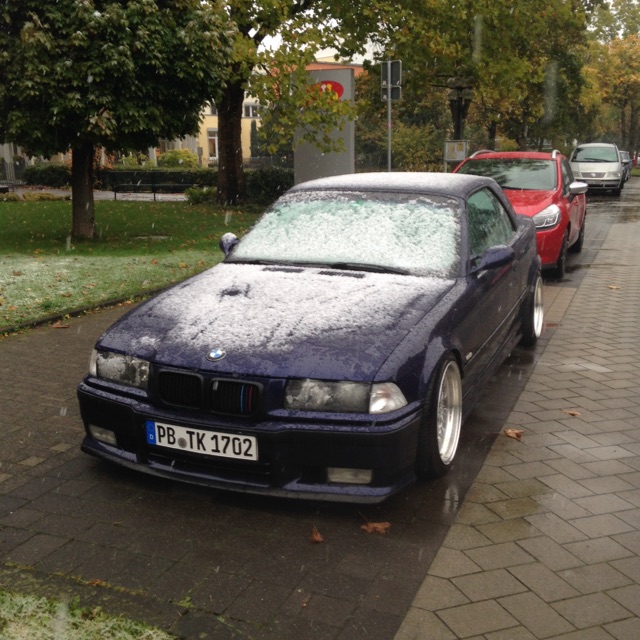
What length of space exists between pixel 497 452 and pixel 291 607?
6.84ft

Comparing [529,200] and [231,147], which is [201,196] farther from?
[529,200]

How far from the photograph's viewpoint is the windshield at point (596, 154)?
30.4 meters

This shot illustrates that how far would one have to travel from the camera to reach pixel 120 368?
13.7 ft

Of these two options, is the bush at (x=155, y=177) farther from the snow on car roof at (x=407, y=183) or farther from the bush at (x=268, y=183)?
the snow on car roof at (x=407, y=183)

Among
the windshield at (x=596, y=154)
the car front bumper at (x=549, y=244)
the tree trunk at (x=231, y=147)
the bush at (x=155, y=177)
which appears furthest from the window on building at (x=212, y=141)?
the car front bumper at (x=549, y=244)

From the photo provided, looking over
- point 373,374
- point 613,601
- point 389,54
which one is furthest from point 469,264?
point 389,54

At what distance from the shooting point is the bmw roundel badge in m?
3.89

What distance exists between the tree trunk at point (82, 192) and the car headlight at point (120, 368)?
36.1 feet

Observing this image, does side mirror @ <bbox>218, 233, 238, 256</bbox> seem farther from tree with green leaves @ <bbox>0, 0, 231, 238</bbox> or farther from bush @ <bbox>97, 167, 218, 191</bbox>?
bush @ <bbox>97, 167, 218, 191</bbox>

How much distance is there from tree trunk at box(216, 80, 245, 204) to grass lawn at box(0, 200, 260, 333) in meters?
1.88

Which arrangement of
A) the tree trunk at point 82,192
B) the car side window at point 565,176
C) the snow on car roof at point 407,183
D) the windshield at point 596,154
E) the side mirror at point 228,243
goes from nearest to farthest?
the snow on car roof at point 407,183, the side mirror at point 228,243, the car side window at point 565,176, the tree trunk at point 82,192, the windshield at point 596,154

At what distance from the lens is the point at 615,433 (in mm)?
5215

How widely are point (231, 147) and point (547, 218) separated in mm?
14837

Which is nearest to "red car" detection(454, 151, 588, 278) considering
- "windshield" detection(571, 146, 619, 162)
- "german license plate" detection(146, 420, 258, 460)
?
"german license plate" detection(146, 420, 258, 460)
